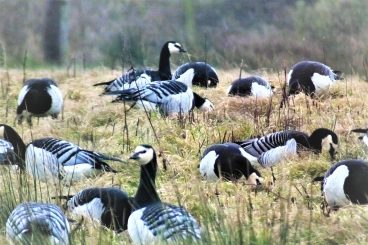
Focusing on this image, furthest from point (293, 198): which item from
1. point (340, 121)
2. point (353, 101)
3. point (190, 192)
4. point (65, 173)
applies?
point (353, 101)

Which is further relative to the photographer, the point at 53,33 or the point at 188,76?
the point at 53,33

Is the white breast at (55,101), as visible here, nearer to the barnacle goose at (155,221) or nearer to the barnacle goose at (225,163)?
the barnacle goose at (225,163)

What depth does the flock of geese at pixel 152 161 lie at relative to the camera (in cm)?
504

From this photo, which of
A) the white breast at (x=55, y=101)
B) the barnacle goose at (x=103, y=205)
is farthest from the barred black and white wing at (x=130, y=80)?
the barnacle goose at (x=103, y=205)

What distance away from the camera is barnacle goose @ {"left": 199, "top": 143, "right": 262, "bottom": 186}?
279 inches

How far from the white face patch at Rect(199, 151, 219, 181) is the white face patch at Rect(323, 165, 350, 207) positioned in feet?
3.91

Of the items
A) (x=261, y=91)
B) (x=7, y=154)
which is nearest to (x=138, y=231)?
(x=7, y=154)

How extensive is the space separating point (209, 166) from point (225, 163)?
13 centimetres

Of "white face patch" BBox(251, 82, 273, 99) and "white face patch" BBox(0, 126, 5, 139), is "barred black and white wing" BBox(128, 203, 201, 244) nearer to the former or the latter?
"white face patch" BBox(0, 126, 5, 139)

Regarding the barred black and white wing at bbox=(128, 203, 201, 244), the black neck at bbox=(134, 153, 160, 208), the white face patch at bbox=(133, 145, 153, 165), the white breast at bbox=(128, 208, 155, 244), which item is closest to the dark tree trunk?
the white face patch at bbox=(133, 145, 153, 165)

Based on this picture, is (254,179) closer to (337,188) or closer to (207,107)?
(337,188)

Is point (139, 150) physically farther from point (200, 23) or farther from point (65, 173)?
point (200, 23)

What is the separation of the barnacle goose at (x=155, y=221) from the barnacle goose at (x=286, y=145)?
1793mm

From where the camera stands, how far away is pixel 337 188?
239 inches
